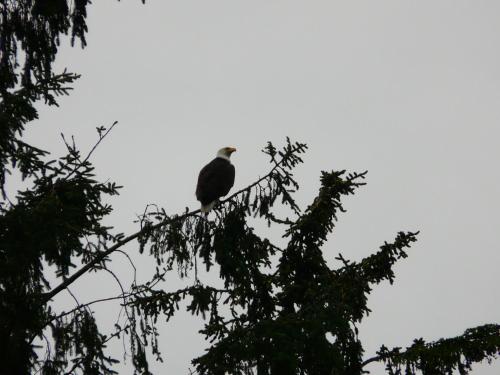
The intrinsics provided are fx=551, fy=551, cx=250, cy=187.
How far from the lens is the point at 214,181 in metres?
8.45

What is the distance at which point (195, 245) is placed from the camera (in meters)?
5.16

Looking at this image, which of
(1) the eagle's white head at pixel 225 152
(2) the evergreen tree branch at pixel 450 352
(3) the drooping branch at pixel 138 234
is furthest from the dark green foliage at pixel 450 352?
(1) the eagle's white head at pixel 225 152

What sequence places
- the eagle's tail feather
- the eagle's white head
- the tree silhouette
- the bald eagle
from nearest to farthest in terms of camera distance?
the tree silhouette < the eagle's tail feather < the bald eagle < the eagle's white head

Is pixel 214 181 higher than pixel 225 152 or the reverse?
the reverse

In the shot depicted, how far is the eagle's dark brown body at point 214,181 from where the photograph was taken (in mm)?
8023

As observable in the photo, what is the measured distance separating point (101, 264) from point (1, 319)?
1197 millimetres

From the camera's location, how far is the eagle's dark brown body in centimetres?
802

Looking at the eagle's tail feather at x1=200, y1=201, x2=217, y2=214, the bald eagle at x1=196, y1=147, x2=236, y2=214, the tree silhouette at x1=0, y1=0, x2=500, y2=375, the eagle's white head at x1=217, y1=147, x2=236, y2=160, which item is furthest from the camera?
the eagle's white head at x1=217, y1=147, x2=236, y2=160

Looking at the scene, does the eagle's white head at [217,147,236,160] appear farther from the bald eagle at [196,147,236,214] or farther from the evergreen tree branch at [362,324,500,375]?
the evergreen tree branch at [362,324,500,375]

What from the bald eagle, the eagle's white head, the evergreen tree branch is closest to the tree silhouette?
the evergreen tree branch

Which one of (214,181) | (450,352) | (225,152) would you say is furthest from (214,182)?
(450,352)

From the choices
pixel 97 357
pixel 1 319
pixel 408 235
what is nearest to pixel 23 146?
pixel 1 319

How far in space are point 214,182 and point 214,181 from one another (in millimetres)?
50

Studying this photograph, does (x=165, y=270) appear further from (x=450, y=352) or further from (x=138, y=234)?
(x=450, y=352)
